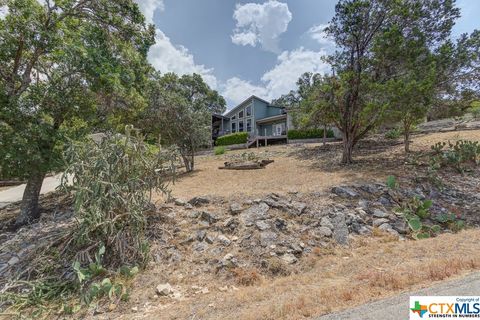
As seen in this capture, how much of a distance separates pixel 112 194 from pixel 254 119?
81.5ft

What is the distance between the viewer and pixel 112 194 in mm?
4488

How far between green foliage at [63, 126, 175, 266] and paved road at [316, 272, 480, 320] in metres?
3.53

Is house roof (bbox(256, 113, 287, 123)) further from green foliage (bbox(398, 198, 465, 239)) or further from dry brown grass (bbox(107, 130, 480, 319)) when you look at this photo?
dry brown grass (bbox(107, 130, 480, 319))

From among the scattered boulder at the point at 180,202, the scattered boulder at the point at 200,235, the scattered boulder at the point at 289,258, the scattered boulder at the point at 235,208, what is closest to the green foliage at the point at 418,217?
the scattered boulder at the point at 289,258

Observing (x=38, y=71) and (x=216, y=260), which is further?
(x=38, y=71)

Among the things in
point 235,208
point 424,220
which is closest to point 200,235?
point 235,208

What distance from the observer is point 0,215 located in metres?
8.02

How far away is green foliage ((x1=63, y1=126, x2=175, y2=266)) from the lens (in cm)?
436

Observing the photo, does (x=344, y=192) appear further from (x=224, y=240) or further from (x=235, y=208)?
(x=224, y=240)

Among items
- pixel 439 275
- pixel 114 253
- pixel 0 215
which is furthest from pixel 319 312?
pixel 0 215

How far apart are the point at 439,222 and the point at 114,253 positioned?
705 cm

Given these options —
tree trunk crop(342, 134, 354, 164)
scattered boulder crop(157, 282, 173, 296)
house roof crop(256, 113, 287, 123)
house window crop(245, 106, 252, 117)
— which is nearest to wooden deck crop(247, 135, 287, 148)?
house roof crop(256, 113, 287, 123)

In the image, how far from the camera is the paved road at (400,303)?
2.41 m

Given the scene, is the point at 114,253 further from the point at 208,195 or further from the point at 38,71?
the point at 38,71
